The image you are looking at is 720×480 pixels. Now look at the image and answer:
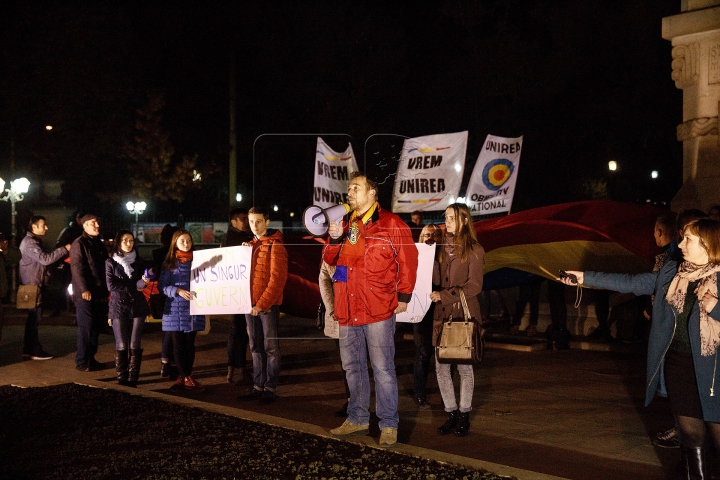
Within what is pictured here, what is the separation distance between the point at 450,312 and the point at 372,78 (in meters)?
36.3

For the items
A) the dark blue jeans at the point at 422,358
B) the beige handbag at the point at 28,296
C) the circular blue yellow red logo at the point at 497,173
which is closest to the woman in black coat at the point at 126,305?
the beige handbag at the point at 28,296

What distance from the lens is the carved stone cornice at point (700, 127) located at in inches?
454

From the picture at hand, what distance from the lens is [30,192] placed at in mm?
34188

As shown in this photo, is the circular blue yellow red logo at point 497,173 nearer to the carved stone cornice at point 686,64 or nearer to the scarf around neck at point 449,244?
the carved stone cornice at point 686,64

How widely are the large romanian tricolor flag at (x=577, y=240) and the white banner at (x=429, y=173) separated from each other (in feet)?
4.41

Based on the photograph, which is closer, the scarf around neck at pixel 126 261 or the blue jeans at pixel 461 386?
the blue jeans at pixel 461 386

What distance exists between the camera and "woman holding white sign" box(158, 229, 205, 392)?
9117mm

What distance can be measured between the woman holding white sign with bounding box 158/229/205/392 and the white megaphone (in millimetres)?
2640

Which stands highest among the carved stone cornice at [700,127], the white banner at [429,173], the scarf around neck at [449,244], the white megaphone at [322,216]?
the carved stone cornice at [700,127]

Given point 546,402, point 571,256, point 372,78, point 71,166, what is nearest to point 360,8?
point 372,78

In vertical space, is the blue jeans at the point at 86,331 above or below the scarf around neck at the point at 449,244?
below

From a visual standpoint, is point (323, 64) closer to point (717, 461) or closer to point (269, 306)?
point (269, 306)

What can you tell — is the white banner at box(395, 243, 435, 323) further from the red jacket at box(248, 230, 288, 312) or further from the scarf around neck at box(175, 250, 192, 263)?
the scarf around neck at box(175, 250, 192, 263)

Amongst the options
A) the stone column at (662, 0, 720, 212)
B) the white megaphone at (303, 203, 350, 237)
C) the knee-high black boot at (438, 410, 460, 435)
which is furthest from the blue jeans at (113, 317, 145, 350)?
the stone column at (662, 0, 720, 212)
